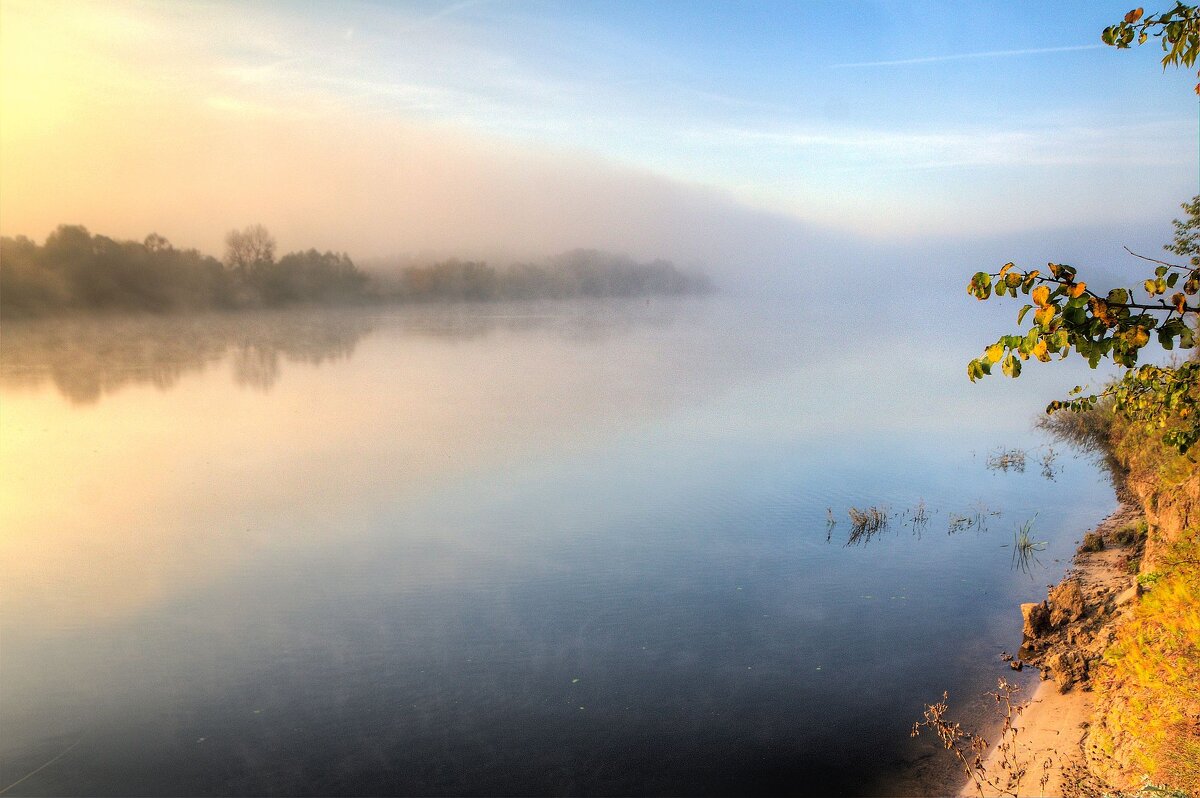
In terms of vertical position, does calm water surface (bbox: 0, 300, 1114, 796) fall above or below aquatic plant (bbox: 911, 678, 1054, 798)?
below

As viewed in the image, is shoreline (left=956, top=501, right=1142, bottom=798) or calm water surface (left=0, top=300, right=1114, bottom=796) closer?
shoreline (left=956, top=501, right=1142, bottom=798)

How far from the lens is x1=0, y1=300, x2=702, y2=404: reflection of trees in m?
47.6

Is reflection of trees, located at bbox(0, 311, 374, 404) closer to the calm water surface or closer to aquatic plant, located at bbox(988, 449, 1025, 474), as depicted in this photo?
the calm water surface

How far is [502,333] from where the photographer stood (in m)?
81.8

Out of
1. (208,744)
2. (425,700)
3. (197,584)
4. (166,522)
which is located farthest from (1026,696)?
(166,522)

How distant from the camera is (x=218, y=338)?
75.3 meters

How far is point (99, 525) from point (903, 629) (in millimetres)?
17062

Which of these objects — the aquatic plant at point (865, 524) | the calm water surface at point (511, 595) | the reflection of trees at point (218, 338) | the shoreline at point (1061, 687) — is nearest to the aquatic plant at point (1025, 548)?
the calm water surface at point (511, 595)

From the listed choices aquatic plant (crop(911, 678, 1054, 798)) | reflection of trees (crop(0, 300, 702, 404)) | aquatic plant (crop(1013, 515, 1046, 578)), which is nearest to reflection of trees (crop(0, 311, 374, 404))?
reflection of trees (crop(0, 300, 702, 404))

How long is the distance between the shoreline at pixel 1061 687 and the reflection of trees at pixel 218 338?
40.2 meters

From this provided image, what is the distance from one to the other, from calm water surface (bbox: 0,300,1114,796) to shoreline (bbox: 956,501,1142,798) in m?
0.59

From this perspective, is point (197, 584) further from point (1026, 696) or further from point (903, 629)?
point (1026, 696)

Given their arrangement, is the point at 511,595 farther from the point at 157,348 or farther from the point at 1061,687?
the point at 157,348

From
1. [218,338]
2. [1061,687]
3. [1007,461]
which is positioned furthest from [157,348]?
[1061,687]
